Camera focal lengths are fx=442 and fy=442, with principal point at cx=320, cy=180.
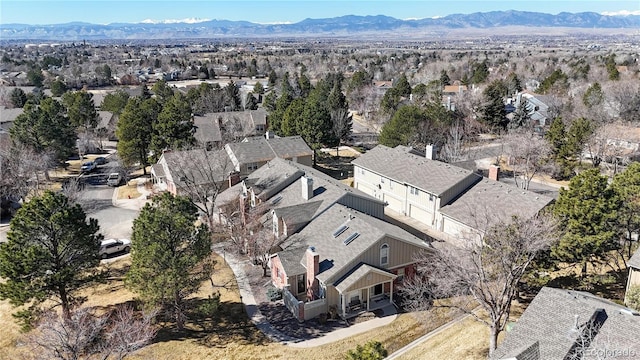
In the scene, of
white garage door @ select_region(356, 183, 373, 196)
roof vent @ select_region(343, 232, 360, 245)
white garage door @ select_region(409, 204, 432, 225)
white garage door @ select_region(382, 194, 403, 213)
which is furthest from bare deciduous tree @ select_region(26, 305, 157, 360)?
white garage door @ select_region(356, 183, 373, 196)

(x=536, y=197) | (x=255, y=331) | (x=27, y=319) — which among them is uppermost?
(x=536, y=197)

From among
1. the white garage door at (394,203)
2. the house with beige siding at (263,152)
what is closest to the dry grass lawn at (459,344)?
the white garage door at (394,203)

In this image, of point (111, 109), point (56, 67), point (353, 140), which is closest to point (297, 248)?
point (353, 140)

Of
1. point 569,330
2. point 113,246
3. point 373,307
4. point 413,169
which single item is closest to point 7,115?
point 113,246

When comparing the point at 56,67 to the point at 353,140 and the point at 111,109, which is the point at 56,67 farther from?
the point at 353,140

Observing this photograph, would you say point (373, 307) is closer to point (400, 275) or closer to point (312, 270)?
point (400, 275)

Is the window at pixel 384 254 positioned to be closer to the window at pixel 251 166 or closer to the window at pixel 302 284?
the window at pixel 302 284

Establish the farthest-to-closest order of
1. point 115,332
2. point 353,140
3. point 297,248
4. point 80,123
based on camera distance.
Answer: point 353,140
point 80,123
point 297,248
point 115,332
